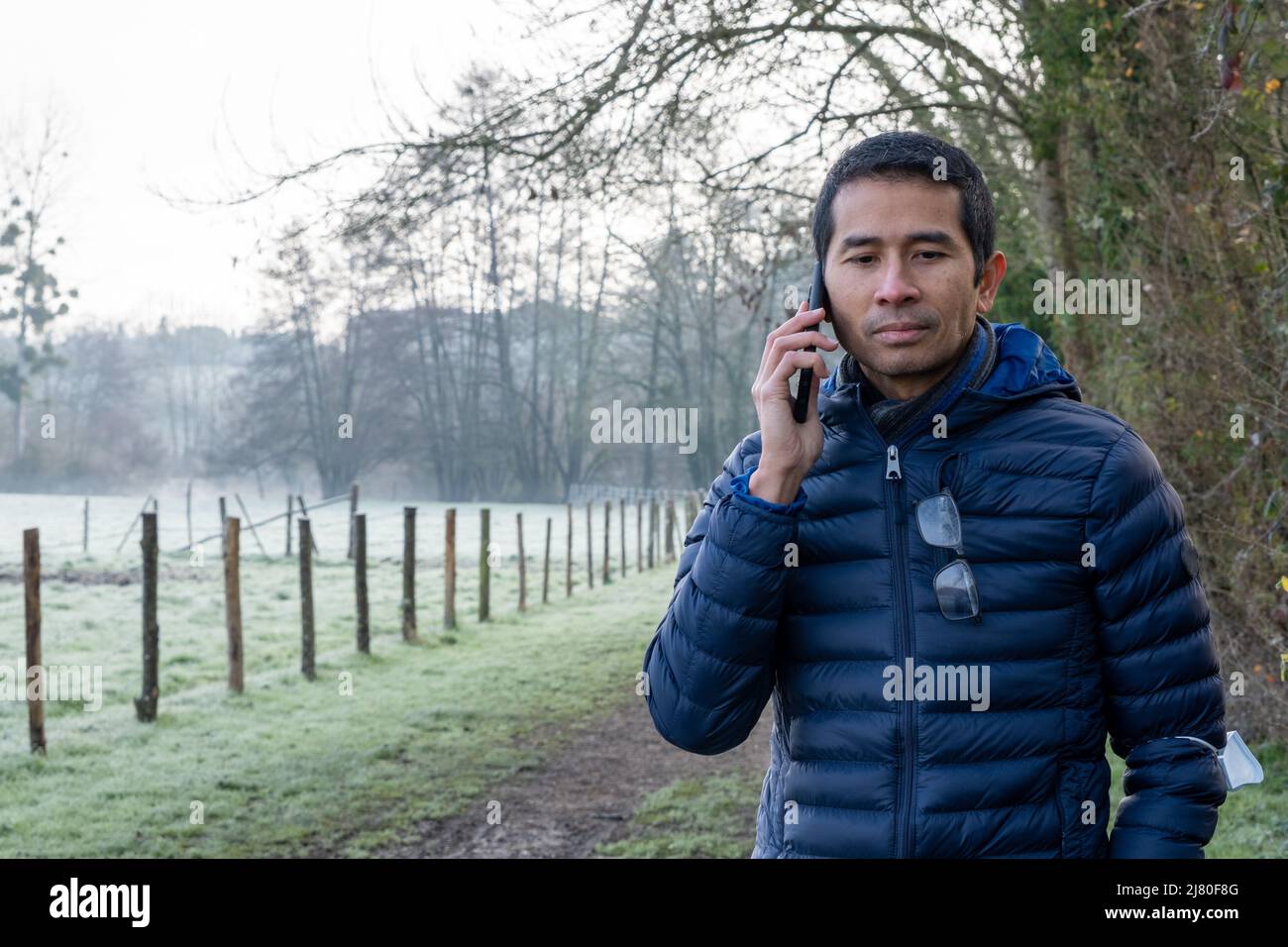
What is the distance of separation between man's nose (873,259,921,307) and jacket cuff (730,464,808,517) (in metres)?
0.35

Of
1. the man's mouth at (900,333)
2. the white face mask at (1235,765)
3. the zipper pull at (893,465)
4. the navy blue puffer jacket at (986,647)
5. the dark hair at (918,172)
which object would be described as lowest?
the white face mask at (1235,765)

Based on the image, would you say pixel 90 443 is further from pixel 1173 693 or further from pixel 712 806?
pixel 1173 693

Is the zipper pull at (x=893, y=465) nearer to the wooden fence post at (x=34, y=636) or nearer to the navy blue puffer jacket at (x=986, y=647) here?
the navy blue puffer jacket at (x=986, y=647)

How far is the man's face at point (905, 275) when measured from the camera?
6.89 feet

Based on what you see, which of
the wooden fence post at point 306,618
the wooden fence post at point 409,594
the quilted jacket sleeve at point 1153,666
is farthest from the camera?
the wooden fence post at point 409,594

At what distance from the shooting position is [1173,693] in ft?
6.50

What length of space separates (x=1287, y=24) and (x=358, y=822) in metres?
6.41

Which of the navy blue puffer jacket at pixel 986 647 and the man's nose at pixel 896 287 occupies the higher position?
the man's nose at pixel 896 287

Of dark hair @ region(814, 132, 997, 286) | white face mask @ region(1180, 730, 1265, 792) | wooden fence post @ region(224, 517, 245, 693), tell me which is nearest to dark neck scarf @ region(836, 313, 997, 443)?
dark hair @ region(814, 132, 997, 286)

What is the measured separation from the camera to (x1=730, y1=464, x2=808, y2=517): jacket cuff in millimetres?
2029

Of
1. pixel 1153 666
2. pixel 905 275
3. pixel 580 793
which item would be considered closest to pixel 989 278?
pixel 905 275

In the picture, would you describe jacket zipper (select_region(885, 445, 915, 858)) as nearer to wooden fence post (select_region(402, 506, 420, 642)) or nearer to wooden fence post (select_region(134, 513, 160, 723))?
wooden fence post (select_region(134, 513, 160, 723))

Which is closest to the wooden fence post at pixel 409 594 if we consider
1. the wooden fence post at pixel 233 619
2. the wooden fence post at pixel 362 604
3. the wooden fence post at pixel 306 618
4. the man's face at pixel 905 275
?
the wooden fence post at pixel 362 604

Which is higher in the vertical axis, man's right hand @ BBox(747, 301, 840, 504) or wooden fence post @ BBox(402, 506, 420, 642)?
man's right hand @ BBox(747, 301, 840, 504)
